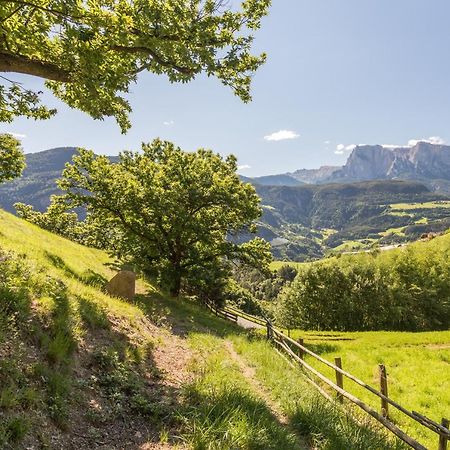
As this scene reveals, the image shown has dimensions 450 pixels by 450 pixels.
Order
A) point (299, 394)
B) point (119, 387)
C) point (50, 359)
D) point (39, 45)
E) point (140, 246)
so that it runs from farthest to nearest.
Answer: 1. point (140, 246)
2. point (299, 394)
3. point (39, 45)
4. point (119, 387)
5. point (50, 359)

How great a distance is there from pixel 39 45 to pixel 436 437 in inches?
728

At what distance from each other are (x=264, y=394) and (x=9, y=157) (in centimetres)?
2981

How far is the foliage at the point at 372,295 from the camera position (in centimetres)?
6144

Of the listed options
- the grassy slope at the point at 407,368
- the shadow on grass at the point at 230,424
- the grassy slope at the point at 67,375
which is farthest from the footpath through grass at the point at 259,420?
the grassy slope at the point at 407,368

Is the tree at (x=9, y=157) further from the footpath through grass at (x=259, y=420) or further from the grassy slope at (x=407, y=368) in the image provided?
the grassy slope at (x=407, y=368)

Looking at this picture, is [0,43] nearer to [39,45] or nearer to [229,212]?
[39,45]

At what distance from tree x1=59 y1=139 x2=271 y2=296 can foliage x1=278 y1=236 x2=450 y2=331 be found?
36.2m

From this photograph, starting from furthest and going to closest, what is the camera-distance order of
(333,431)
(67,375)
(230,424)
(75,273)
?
(75,273) → (333,431) → (67,375) → (230,424)

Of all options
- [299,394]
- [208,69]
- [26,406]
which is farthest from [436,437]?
[208,69]

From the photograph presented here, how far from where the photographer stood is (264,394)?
11.0 m

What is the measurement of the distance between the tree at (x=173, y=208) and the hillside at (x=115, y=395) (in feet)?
53.8

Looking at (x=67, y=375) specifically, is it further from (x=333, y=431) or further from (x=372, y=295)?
(x=372, y=295)

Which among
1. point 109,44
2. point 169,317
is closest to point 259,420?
point 109,44

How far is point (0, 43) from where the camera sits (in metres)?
9.84
